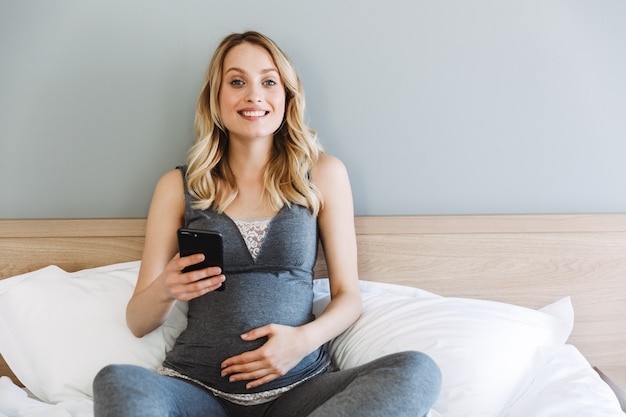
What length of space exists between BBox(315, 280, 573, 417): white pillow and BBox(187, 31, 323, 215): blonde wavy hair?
31 cm

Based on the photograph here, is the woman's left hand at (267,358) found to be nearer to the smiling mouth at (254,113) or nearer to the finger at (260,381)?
the finger at (260,381)

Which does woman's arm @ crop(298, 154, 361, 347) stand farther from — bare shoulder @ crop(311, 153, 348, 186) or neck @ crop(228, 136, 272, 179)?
neck @ crop(228, 136, 272, 179)

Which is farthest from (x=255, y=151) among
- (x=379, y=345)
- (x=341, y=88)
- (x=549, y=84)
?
(x=549, y=84)

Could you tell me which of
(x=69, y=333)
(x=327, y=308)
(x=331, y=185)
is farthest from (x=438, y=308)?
(x=69, y=333)

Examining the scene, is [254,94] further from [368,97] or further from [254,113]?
[368,97]

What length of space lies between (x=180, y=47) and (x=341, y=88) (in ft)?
1.45

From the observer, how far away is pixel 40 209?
5.23ft

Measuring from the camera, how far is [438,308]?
4.51 ft

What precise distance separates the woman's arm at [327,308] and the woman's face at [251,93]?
0.58ft

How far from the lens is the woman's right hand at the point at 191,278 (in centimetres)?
112

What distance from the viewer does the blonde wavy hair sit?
1.37m

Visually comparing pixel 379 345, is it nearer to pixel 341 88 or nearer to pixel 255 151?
pixel 255 151

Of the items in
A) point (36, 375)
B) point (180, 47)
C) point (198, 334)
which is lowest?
point (36, 375)

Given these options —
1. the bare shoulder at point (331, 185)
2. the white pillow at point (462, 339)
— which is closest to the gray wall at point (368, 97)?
the bare shoulder at point (331, 185)
